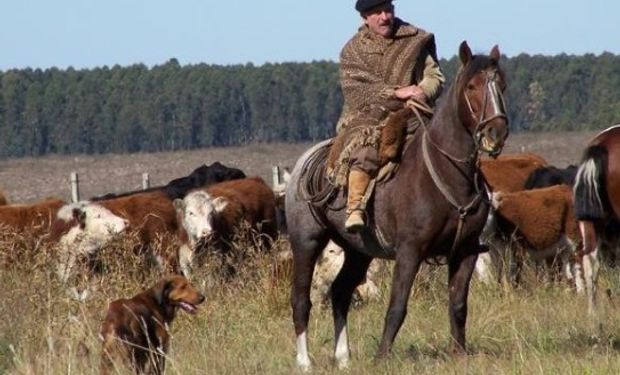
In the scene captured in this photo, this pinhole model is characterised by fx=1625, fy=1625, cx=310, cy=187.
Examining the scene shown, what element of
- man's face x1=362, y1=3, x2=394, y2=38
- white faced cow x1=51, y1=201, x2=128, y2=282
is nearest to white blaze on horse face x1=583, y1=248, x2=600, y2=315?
man's face x1=362, y1=3, x2=394, y2=38

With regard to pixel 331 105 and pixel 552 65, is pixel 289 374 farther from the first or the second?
pixel 552 65

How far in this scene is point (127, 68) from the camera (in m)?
147

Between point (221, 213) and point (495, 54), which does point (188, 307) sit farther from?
point (221, 213)

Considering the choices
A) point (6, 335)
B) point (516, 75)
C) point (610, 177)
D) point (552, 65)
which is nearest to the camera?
point (6, 335)

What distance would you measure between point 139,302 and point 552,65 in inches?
5103

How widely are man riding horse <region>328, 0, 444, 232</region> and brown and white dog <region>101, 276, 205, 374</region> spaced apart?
4.84 feet

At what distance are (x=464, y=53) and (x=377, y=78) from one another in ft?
3.45

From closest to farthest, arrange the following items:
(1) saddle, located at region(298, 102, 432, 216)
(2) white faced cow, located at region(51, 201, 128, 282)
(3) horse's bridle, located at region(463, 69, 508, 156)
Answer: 1. (3) horse's bridle, located at region(463, 69, 508, 156)
2. (1) saddle, located at region(298, 102, 432, 216)
3. (2) white faced cow, located at region(51, 201, 128, 282)

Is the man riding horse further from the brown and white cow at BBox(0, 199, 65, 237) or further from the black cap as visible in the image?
the brown and white cow at BBox(0, 199, 65, 237)

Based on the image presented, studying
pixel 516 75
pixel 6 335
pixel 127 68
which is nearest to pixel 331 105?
pixel 516 75

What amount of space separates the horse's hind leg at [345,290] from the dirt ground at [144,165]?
5130 centimetres

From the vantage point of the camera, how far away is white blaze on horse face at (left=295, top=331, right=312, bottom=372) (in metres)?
12.3

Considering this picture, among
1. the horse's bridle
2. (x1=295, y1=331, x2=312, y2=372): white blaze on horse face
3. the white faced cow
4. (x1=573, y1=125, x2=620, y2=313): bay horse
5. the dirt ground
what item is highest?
the horse's bridle

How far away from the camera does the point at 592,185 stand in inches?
587
